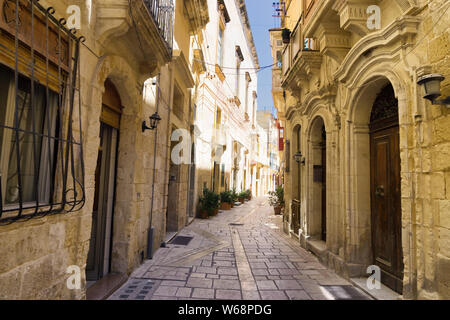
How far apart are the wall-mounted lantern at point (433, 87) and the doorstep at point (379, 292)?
250 cm

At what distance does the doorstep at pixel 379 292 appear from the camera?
3.74m

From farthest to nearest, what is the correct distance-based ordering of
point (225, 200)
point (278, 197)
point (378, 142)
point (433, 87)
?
point (225, 200) → point (278, 197) → point (378, 142) → point (433, 87)

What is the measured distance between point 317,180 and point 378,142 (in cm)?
249

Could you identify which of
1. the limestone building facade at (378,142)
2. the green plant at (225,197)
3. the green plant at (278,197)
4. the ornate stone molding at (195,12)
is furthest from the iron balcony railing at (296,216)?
the green plant at (225,197)

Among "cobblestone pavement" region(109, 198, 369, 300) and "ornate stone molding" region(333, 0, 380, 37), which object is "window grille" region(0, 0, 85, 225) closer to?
"cobblestone pavement" region(109, 198, 369, 300)

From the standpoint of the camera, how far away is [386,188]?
14.0 feet

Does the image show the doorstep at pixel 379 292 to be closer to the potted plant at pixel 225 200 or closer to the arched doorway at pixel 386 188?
the arched doorway at pixel 386 188

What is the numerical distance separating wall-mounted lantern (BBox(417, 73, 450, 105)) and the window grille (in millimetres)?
3550

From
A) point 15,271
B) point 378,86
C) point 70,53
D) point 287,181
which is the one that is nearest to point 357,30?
point 378,86

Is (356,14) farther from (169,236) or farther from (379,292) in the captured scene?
(169,236)

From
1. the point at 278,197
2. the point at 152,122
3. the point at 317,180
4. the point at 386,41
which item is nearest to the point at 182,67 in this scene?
the point at 152,122

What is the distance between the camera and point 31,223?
7.36ft

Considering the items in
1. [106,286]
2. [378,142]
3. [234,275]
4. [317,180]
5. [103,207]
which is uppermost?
[378,142]
